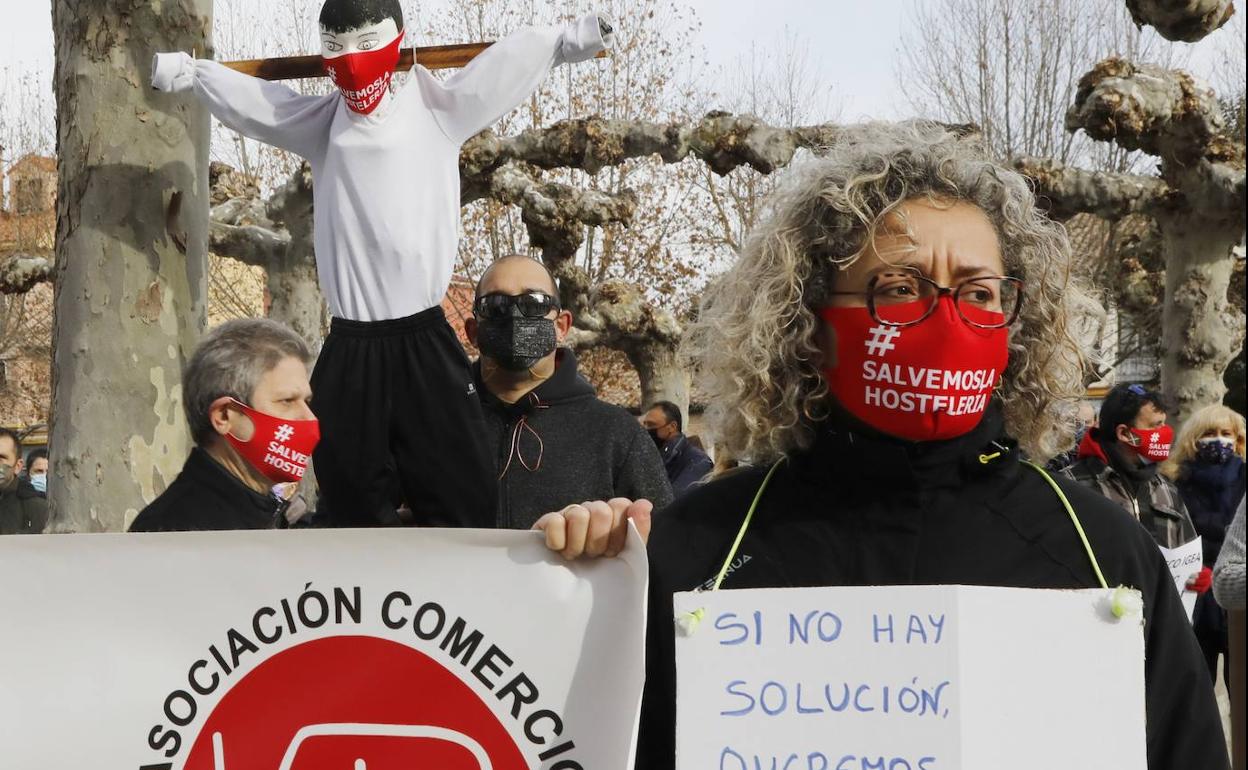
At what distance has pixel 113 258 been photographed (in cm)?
512

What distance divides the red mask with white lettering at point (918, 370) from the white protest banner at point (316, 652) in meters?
0.42

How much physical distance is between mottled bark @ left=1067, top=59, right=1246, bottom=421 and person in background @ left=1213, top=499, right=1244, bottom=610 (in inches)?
329

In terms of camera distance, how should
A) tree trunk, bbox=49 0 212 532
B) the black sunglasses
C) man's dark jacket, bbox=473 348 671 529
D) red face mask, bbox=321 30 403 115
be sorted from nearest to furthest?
1. red face mask, bbox=321 30 403 115
2. man's dark jacket, bbox=473 348 671 529
3. the black sunglasses
4. tree trunk, bbox=49 0 212 532

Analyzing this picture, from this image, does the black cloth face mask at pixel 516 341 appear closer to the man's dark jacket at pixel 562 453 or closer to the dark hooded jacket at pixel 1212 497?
the man's dark jacket at pixel 562 453

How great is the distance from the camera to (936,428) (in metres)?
1.92

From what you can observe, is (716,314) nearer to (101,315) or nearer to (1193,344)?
(101,315)

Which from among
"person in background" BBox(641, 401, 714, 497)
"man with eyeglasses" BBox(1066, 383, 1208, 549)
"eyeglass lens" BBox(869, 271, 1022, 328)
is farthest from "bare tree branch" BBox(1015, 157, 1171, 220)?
"eyeglass lens" BBox(869, 271, 1022, 328)

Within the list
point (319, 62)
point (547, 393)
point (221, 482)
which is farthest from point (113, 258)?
point (221, 482)

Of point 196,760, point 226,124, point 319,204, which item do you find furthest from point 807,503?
point 226,124

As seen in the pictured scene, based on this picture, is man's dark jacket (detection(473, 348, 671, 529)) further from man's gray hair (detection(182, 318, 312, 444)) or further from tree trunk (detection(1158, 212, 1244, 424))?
tree trunk (detection(1158, 212, 1244, 424))

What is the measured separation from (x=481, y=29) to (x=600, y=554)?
17918 millimetres

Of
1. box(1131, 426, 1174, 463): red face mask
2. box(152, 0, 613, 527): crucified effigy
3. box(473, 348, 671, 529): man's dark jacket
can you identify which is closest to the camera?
box(152, 0, 613, 527): crucified effigy

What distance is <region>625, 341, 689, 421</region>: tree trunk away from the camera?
56.4 feet

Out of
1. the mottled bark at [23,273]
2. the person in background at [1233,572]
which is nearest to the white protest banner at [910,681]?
the person in background at [1233,572]
